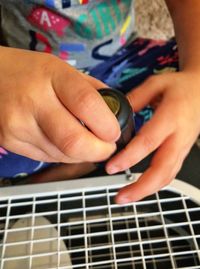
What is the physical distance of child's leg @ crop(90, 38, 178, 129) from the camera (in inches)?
27.9

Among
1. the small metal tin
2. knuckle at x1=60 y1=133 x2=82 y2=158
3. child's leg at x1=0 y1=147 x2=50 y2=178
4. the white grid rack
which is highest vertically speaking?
the small metal tin

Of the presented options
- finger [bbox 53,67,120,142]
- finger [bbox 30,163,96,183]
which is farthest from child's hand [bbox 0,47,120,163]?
finger [bbox 30,163,96,183]

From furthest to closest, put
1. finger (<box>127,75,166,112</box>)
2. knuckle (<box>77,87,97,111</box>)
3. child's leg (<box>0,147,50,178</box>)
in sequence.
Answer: child's leg (<box>0,147,50,178</box>)
finger (<box>127,75,166,112</box>)
knuckle (<box>77,87,97,111</box>)

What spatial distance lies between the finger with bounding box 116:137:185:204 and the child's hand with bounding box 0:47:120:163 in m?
0.06

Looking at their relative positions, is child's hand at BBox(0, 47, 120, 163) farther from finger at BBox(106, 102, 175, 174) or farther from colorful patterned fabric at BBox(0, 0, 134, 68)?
colorful patterned fabric at BBox(0, 0, 134, 68)

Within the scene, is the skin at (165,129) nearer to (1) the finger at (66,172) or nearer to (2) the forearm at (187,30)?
(2) the forearm at (187,30)

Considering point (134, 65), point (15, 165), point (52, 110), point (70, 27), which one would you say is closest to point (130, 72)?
point (134, 65)

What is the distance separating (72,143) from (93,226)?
152 millimetres

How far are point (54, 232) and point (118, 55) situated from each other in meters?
0.37

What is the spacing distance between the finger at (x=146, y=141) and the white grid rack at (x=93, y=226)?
61mm

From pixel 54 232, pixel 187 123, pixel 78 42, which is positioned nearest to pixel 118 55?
pixel 78 42

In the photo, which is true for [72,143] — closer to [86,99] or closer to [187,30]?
[86,99]

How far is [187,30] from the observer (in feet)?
1.96

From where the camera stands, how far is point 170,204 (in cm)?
49
